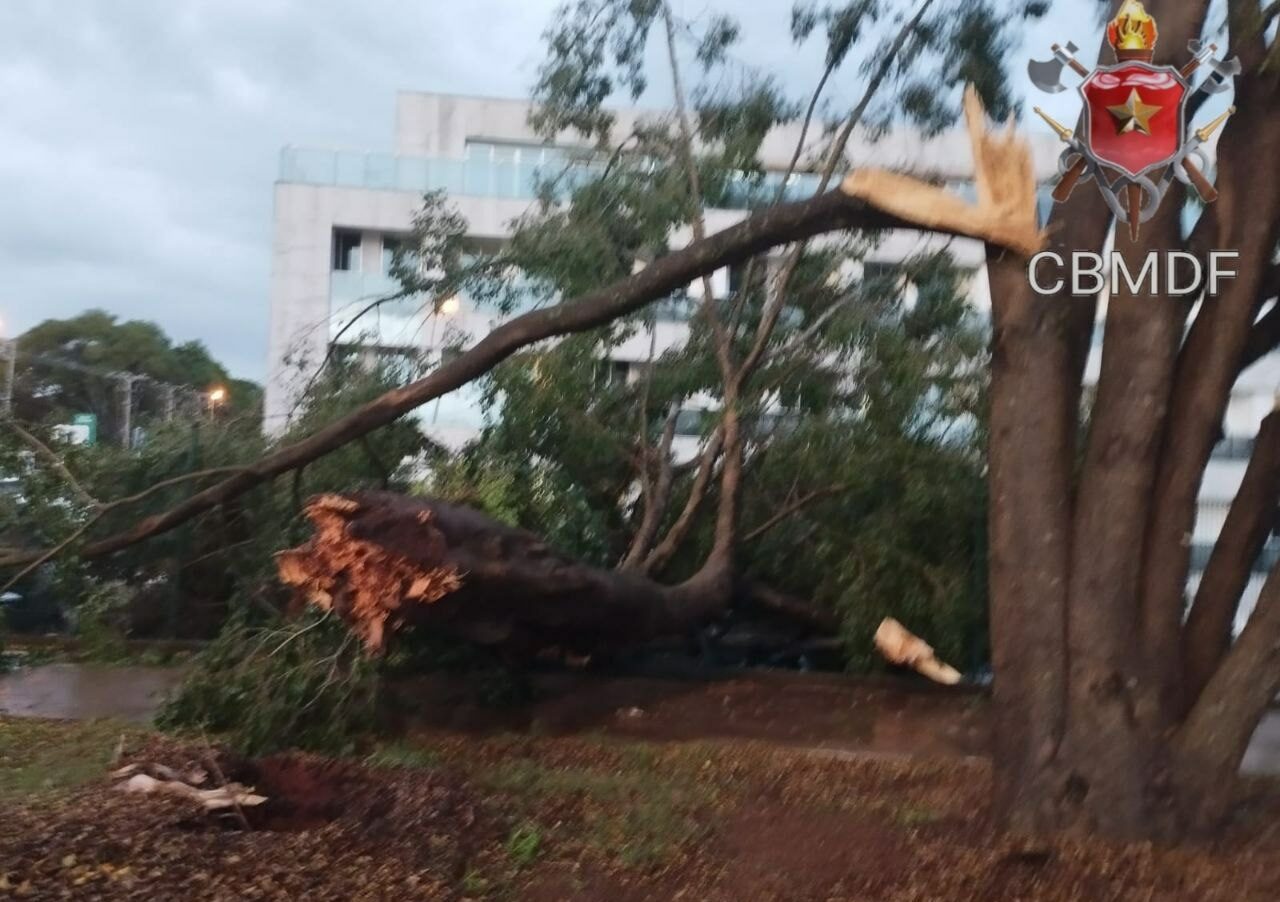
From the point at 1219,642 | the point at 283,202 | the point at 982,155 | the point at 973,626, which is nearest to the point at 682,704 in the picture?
the point at 973,626

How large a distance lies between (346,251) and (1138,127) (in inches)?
991

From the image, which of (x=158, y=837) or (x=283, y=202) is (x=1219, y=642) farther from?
(x=283, y=202)

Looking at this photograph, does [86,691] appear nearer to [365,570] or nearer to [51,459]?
[51,459]

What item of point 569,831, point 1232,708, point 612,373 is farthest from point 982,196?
point 612,373

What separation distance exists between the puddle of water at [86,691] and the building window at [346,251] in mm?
19303

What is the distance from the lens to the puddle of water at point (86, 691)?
8.55 metres

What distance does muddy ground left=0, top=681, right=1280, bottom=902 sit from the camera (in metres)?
4.73

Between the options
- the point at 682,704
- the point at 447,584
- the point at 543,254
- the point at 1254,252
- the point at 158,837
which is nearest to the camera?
the point at 158,837

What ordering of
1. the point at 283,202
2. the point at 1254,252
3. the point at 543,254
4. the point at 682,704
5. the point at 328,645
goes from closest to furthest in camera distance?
the point at 1254,252
the point at 328,645
the point at 682,704
the point at 543,254
the point at 283,202

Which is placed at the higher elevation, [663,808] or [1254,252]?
Result: [1254,252]

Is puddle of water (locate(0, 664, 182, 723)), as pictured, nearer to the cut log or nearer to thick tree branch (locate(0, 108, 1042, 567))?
thick tree branch (locate(0, 108, 1042, 567))

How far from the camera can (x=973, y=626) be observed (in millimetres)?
10180

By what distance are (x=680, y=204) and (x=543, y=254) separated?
4.51 ft

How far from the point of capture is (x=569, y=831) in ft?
19.2
